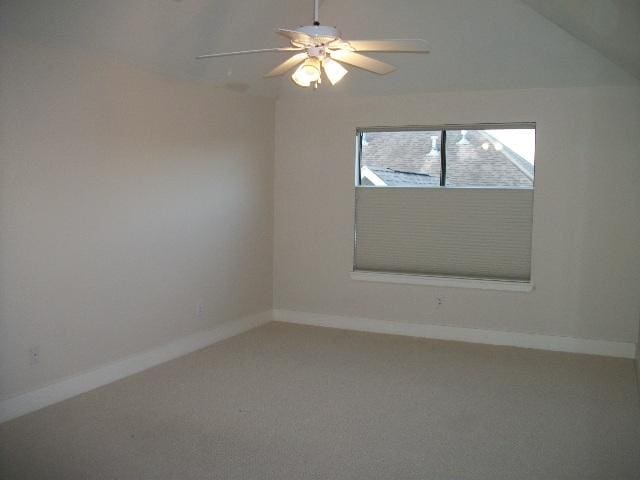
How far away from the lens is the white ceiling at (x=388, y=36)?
4375mm

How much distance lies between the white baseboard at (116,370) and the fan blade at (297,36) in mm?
2702

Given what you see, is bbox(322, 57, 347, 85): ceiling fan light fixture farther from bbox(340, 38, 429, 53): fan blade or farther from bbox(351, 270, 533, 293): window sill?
bbox(351, 270, 533, 293): window sill

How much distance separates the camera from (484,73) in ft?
18.4

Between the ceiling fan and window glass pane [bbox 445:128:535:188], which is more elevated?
the ceiling fan

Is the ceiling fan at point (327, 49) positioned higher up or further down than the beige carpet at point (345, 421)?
higher up

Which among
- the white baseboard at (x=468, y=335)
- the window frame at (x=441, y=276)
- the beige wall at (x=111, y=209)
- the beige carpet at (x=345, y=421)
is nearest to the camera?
the beige carpet at (x=345, y=421)

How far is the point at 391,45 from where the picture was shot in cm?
321

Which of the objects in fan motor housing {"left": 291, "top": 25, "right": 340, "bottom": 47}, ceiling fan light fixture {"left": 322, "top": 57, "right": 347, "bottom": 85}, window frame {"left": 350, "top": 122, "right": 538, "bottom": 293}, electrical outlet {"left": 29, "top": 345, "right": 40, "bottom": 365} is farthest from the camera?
window frame {"left": 350, "top": 122, "right": 538, "bottom": 293}

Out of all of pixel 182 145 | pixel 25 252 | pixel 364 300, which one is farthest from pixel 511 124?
pixel 25 252

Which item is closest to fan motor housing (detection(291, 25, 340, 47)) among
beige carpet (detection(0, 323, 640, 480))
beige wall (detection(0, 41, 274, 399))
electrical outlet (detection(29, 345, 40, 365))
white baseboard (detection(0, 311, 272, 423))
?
beige wall (detection(0, 41, 274, 399))

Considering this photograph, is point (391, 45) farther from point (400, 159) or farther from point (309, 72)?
point (400, 159)

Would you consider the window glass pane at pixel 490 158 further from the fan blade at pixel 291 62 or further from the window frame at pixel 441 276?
the fan blade at pixel 291 62

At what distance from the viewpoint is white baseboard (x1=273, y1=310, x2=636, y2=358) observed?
216 inches

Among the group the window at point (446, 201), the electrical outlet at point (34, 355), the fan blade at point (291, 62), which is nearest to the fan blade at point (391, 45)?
the fan blade at point (291, 62)
